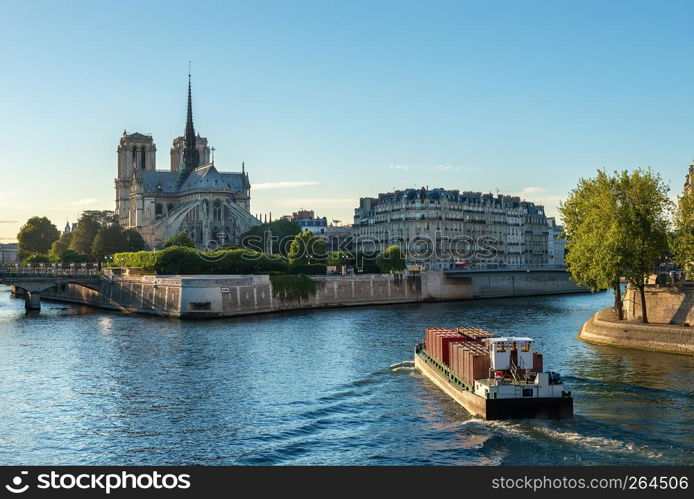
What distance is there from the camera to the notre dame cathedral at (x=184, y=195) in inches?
6132

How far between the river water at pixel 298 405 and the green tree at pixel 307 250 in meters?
41.8

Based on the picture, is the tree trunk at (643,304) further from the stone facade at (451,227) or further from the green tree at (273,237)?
the green tree at (273,237)

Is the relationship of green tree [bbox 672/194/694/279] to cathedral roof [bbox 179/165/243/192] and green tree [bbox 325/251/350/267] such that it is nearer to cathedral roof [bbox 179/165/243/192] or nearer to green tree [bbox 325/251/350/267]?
green tree [bbox 325/251/350/267]

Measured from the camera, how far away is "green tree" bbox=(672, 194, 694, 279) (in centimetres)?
4972

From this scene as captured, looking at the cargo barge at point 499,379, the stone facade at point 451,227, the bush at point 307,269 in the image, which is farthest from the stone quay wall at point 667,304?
the stone facade at point 451,227

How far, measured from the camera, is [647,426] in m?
30.4

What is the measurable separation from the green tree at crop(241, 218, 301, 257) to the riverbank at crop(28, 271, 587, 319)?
111 ft

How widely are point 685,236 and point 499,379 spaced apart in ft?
74.8

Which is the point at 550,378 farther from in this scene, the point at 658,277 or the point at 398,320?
the point at 398,320

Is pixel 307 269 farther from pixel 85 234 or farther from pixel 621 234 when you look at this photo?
pixel 85 234

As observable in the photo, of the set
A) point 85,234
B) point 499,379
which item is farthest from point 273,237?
point 499,379
